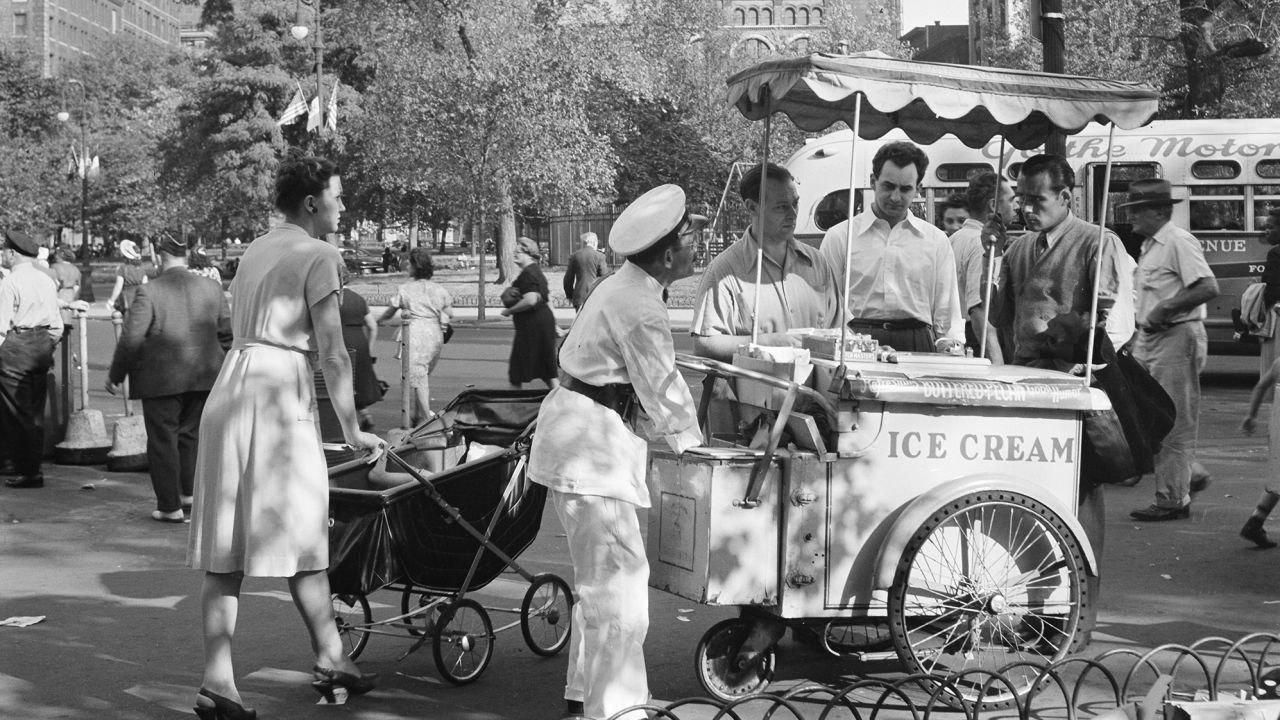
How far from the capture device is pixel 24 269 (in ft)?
36.1

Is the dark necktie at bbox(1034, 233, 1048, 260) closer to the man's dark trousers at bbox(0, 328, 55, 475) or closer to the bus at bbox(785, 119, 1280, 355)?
the man's dark trousers at bbox(0, 328, 55, 475)

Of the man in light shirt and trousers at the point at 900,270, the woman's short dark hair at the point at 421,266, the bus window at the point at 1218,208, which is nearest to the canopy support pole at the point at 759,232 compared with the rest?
the man in light shirt and trousers at the point at 900,270

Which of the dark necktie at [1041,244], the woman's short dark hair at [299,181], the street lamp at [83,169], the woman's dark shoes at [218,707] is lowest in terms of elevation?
the woman's dark shoes at [218,707]

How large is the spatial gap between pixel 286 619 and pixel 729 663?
2492mm

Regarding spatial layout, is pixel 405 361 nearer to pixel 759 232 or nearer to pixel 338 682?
pixel 759 232

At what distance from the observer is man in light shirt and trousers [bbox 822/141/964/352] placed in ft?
20.3

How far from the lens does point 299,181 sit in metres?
5.27

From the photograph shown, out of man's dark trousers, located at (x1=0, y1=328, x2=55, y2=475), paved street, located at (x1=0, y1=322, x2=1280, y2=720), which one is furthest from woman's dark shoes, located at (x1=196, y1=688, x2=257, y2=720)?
man's dark trousers, located at (x1=0, y1=328, x2=55, y2=475)

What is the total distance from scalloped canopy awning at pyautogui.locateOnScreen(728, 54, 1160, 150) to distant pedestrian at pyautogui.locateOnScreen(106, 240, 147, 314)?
5265 millimetres

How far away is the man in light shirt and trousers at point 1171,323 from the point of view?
881 centimetres

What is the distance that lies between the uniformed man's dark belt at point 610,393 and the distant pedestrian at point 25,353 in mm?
7472

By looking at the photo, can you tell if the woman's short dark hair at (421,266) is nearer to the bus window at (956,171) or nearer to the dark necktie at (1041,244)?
the dark necktie at (1041,244)

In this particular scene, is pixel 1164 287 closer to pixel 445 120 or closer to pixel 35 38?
pixel 445 120

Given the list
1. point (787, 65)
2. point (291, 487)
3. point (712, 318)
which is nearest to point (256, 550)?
point (291, 487)
